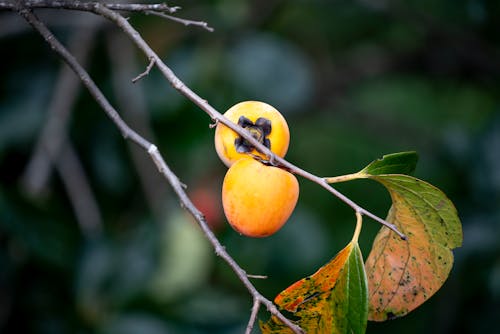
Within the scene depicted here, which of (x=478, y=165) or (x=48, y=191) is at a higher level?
(x=48, y=191)

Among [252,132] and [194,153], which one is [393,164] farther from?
[194,153]

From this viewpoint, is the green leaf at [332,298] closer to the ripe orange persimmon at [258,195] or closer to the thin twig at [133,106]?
the ripe orange persimmon at [258,195]

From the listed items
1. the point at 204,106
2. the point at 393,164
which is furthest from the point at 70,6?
the point at 393,164

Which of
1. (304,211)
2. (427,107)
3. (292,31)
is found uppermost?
(292,31)

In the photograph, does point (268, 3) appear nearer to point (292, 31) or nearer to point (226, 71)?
point (292, 31)

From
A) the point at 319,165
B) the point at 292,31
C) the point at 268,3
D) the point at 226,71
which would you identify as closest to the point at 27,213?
the point at 226,71

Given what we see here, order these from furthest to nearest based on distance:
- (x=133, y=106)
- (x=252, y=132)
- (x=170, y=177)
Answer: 1. (x=133, y=106)
2. (x=252, y=132)
3. (x=170, y=177)

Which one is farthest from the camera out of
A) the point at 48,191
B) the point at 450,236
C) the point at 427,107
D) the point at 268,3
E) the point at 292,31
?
the point at 427,107

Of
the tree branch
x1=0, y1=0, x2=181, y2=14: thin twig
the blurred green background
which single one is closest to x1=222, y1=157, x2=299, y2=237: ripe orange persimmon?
the tree branch
